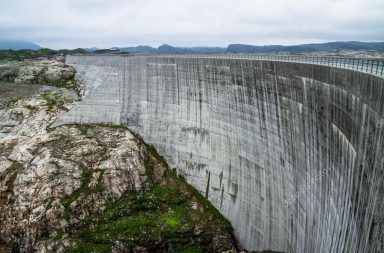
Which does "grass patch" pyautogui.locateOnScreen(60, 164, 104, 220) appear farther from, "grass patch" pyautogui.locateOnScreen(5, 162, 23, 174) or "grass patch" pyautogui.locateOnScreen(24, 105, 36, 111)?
"grass patch" pyautogui.locateOnScreen(24, 105, 36, 111)

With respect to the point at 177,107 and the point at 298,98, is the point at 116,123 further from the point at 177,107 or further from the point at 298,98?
the point at 298,98

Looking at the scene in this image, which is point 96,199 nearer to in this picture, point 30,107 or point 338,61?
point 30,107

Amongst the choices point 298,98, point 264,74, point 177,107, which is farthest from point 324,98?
point 177,107

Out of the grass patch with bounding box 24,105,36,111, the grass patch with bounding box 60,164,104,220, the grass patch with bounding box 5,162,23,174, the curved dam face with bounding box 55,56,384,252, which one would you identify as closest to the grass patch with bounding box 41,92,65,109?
the grass patch with bounding box 24,105,36,111

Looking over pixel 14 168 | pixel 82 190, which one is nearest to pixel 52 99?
pixel 14 168

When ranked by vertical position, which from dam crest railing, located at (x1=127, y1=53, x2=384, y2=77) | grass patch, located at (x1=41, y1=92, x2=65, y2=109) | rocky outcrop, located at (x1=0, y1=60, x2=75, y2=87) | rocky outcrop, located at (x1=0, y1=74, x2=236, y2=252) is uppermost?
dam crest railing, located at (x1=127, y1=53, x2=384, y2=77)
